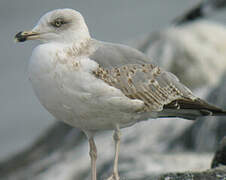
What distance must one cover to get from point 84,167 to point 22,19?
516 inches

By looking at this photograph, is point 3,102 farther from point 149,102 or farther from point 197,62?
point 149,102

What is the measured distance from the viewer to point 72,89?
557 centimetres

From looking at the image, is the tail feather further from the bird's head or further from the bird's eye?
the bird's eye

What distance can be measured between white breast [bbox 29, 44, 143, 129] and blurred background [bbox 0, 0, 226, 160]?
971 centimetres

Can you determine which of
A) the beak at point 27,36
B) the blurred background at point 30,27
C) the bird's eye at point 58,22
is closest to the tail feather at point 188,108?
the bird's eye at point 58,22

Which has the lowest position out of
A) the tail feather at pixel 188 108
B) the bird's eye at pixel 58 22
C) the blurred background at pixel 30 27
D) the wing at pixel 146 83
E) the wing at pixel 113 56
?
the blurred background at pixel 30 27

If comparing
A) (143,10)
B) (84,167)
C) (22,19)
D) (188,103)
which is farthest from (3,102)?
(188,103)

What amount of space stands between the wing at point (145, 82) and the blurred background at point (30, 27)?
365 inches

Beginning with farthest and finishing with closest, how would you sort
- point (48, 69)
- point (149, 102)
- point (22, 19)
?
point (22, 19) < point (149, 102) < point (48, 69)

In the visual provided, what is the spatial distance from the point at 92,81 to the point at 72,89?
193 mm

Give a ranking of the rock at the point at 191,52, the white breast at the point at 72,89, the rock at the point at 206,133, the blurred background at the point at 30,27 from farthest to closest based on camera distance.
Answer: the blurred background at the point at 30,27 < the rock at the point at 191,52 < the rock at the point at 206,133 < the white breast at the point at 72,89

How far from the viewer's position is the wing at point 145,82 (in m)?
5.88

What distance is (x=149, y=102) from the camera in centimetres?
607

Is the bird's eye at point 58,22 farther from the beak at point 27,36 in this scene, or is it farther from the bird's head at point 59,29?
the beak at point 27,36
